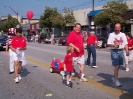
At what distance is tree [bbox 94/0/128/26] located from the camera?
30688 millimetres

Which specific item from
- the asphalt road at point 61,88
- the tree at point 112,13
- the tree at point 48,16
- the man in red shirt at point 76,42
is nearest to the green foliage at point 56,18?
the tree at point 48,16

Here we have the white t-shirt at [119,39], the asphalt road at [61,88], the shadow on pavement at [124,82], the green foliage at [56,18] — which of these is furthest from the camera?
the green foliage at [56,18]

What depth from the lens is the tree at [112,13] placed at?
101 feet

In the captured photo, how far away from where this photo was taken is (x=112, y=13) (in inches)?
1219

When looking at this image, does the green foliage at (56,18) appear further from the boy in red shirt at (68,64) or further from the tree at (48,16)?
the boy in red shirt at (68,64)

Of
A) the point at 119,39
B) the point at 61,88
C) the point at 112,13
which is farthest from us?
the point at 112,13

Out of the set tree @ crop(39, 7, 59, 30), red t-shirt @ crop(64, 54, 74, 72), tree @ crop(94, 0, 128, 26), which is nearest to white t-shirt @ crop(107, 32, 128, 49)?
red t-shirt @ crop(64, 54, 74, 72)

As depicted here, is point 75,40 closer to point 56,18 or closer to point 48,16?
point 56,18

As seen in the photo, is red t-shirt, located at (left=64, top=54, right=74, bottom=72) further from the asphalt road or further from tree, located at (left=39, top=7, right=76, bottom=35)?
tree, located at (left=39, top=7, right=76, bottom=35)

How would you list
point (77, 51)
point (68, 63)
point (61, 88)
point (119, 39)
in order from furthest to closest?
point (77, 51) → point (68, 63) → point (119, 39) → point (61, 88)

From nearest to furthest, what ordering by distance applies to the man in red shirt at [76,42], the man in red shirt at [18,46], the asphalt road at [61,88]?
the asphalt road at [61,88], the man in red shirt at [76,42], the man in red shirt at [18,46]

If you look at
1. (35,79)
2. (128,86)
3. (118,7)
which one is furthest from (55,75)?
(118,7)

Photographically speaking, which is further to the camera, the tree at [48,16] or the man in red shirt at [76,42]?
the tree at [48,16]

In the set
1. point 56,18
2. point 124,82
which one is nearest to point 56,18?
point 56,18
